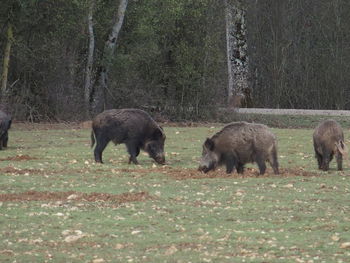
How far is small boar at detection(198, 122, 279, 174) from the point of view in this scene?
64.5 feet

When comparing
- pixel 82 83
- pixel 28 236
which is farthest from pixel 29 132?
pixel 28 236

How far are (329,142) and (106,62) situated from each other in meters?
18.8

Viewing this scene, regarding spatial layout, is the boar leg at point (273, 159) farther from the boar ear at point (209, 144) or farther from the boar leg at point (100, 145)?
the boar leg at point (100, 145)

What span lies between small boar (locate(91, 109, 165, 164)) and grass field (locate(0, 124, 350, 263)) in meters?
0.39

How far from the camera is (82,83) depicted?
39.3 metres

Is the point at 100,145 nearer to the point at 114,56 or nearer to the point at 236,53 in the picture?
the point at 114,56

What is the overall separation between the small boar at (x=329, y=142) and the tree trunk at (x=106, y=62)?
60.2 ft

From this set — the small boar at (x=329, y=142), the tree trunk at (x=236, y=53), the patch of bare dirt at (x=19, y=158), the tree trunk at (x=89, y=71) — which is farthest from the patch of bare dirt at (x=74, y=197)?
the tree trunk at (x=236, y=53)

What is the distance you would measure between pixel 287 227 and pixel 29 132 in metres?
20.0

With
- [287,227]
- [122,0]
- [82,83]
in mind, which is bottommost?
[287,227]

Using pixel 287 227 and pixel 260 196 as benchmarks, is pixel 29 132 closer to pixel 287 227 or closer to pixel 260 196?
pixel 260 196

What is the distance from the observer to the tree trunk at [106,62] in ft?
125

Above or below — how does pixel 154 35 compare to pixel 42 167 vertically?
above

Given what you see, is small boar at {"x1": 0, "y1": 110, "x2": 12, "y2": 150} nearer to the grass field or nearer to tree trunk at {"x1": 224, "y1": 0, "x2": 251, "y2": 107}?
the grass field
